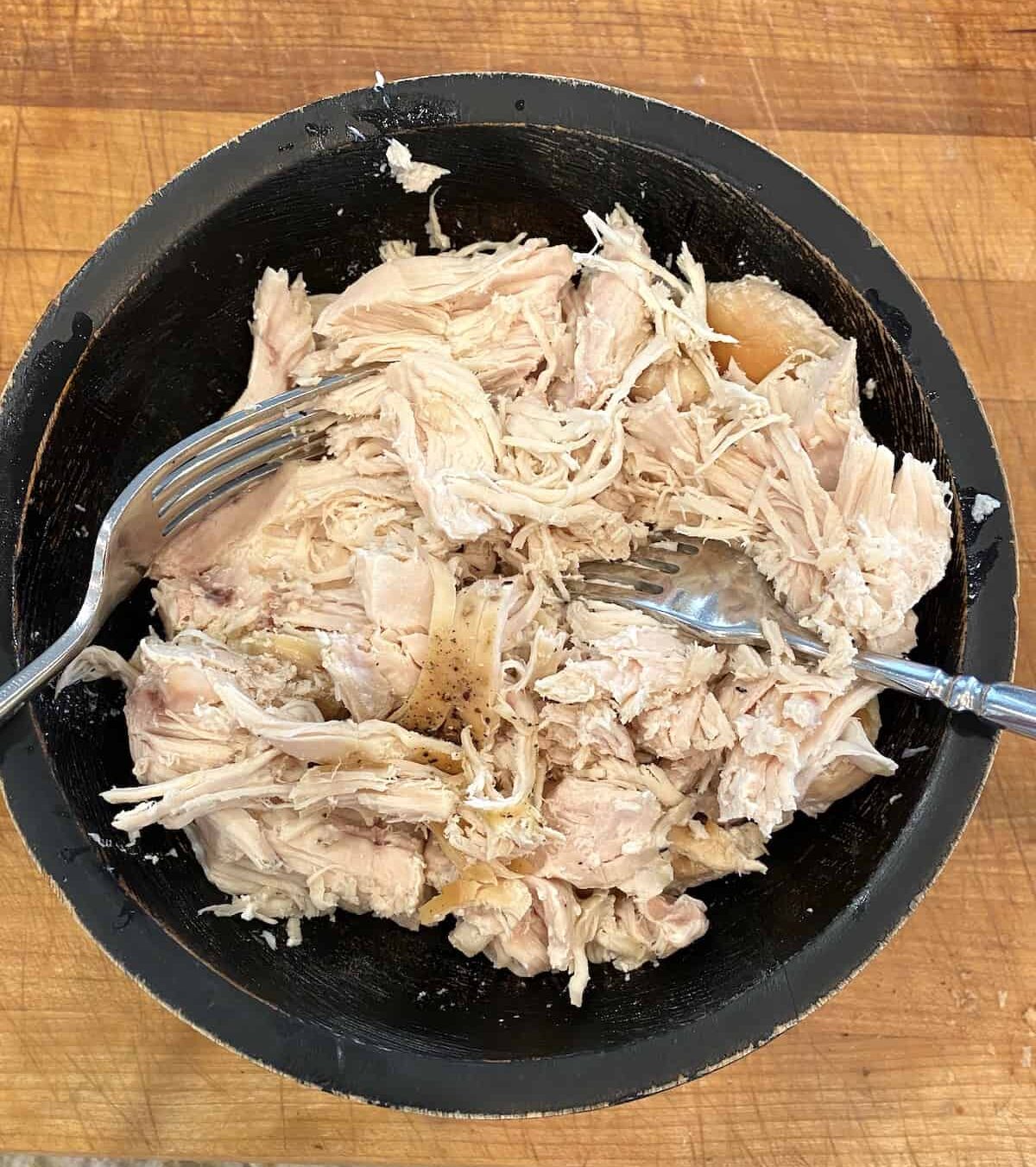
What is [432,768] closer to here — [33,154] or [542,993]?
[542,993]

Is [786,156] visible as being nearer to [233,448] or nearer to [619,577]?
[619,577]

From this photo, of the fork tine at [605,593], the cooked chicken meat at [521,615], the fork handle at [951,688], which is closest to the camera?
the fork handle at [951,688]

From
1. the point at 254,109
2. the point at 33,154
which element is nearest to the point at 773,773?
the point at 254,109

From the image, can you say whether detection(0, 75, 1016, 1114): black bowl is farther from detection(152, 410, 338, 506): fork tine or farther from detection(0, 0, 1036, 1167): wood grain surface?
detection(0, 0, 1036, 1167): wood grain surface

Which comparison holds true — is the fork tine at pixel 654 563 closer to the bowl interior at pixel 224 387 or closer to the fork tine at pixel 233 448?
the bowl interior at pixel 224 387

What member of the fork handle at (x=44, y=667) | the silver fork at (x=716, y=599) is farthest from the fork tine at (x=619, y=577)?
the fork handle at (x=44, y=667)

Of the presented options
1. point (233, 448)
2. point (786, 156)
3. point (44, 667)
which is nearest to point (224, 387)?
point (233, 448)

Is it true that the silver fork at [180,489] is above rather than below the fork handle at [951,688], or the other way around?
above
